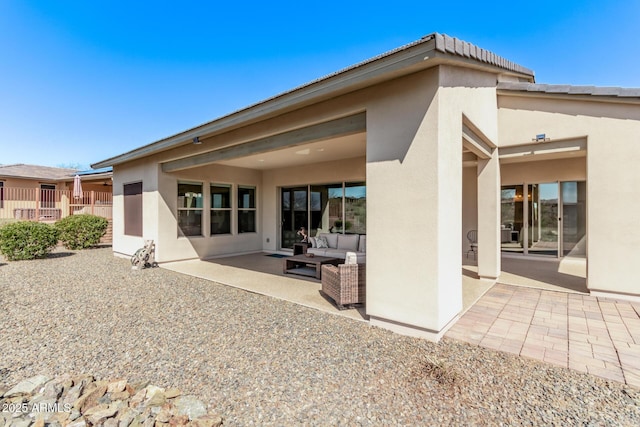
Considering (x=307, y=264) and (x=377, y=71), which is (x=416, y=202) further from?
(x=307, y=264)

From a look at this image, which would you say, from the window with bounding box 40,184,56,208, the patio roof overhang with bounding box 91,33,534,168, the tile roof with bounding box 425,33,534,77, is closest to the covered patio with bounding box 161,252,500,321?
the patio roof overhang with bounding box 91,33,534,168

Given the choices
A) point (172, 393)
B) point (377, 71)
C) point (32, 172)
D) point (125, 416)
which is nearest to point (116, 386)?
point (125, 416)

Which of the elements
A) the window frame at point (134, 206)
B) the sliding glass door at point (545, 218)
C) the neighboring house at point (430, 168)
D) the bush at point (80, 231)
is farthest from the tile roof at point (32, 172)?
the sliding glass door at point (545, 218)

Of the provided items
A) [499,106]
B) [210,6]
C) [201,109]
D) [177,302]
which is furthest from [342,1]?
[201,109]

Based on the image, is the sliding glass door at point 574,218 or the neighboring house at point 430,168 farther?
the sliding glass door at point 574,218

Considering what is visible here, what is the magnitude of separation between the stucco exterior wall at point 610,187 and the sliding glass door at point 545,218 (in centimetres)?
455

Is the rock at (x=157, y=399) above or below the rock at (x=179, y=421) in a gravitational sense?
below

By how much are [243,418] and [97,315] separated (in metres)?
3.75

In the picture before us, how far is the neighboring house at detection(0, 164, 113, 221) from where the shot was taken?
15570 millimetres

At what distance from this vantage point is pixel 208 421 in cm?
218

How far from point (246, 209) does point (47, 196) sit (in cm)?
1692

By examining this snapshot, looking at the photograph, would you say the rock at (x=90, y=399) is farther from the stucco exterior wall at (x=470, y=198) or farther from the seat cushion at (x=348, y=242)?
the stucco exterior wall at (x=470, y=198)

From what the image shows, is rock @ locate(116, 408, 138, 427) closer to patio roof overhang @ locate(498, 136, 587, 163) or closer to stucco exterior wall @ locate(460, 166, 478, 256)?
patio roof overhang @ locate(498, 136, 587, 163)

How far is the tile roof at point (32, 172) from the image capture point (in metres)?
19.0
